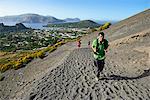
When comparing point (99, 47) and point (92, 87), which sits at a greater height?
point (99, 47)

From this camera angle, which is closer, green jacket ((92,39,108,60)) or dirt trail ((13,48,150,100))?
dirt trail ((13,48,150,100))

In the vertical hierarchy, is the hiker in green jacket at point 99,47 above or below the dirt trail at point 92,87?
above

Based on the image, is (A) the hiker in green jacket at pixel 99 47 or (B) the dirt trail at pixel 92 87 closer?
(B) the dirt trail at pixel 92 87

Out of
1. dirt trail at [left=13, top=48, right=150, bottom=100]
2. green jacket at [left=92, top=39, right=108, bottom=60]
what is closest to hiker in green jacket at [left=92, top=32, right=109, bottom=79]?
green jacket at [left=92, top=39, right=108, bottom=60]

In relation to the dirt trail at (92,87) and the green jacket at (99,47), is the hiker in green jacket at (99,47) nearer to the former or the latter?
the green jacket at (99,47)

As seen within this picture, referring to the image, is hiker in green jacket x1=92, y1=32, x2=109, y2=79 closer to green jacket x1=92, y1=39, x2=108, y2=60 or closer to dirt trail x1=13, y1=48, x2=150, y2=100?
green jacket x1=92, y1=39, x2=108, y2=60

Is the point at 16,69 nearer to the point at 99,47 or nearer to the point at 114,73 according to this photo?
the point at 114,73

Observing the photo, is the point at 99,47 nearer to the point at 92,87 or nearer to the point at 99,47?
the point at 99,47

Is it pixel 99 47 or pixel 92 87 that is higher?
pixel 99 47

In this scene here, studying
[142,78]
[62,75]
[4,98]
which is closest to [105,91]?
[142,78]

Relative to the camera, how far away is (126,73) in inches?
555

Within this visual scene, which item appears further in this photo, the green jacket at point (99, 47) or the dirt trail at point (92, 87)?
the green jacket at point (99, 47)

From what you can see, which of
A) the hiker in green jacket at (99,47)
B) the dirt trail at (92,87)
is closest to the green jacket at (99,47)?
the hiker in green jacket at (99,47)

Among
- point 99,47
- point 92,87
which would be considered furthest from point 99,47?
point 92,87
